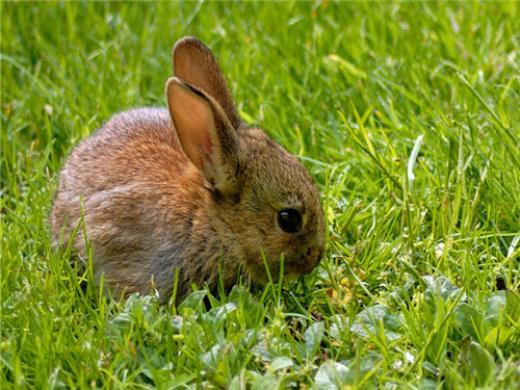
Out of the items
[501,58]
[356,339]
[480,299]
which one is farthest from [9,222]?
[501,58]

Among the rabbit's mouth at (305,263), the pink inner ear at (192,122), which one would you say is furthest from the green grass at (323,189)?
the pink inner ear at (192,122)

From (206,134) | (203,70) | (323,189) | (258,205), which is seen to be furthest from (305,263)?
(203,70)

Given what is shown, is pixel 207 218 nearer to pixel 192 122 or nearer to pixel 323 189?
pixel 192 122

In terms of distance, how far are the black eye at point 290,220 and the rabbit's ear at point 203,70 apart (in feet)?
1.68

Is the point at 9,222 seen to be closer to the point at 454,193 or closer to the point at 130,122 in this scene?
the point at 130,122

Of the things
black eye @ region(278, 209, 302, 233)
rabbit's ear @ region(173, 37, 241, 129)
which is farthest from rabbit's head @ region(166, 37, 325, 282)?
rabbit's ear @ region(173, 37, 241, 129)

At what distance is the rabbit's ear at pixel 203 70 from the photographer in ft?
14.4

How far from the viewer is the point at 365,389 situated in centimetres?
325

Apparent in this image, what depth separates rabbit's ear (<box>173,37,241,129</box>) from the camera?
14.4 ft

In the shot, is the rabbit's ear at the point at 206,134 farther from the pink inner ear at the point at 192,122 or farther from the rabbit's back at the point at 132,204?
the rabbit's back at the point at 132,204

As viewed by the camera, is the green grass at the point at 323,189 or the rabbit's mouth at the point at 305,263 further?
the rabbit's mouth at the point at 305,263

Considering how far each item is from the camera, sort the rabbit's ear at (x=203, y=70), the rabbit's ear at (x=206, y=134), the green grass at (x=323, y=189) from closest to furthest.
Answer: the green grass at (x=323, y=189) → the rabbit's ear at (x=206, y=134) → the rabbit's ear at (x=203, y=70)

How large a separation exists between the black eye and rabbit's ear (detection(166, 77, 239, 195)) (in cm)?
23

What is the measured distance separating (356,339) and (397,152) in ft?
4.69
